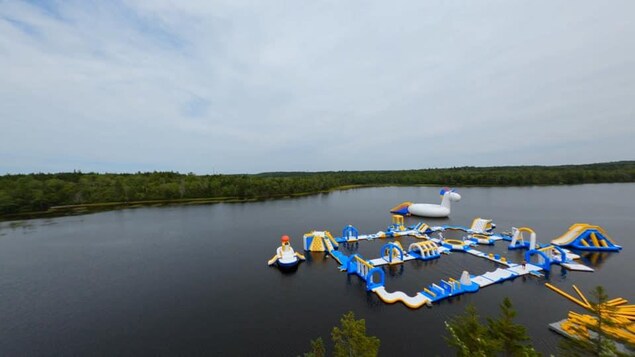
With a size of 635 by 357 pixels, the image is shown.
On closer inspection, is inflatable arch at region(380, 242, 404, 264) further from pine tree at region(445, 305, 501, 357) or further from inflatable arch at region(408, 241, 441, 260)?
pine tree at region(445, 305, 501, 357)

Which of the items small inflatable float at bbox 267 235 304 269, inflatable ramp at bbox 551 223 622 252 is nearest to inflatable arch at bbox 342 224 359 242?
small inflatable float at bbox 267 235 304 269

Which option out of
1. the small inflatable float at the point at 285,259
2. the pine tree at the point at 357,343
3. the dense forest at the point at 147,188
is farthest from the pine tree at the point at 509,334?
the dense forest at the point at 147,188

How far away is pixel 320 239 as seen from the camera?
26.5 metres

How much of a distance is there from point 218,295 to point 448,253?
21103mm

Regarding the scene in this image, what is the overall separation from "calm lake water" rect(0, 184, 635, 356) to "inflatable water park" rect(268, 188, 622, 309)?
685 millimetres

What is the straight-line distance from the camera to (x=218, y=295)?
18219 mm

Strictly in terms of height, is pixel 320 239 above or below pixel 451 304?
above

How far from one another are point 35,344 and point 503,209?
6251 cm

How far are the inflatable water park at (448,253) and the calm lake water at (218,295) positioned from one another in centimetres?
69

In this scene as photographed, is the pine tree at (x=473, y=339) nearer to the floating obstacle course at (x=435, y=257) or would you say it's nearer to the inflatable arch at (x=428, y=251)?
the floating obstacle course at (x=435, y=257)

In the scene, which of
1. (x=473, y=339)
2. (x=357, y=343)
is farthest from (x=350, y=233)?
(x=357, y=343)

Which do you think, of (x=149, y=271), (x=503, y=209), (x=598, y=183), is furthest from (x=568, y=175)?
(x=149, y=271)

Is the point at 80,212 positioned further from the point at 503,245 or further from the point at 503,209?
the point at 503,209

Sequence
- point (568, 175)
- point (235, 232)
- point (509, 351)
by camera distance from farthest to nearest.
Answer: point (568, 175) < point (235, 232) < point (509, 351)
